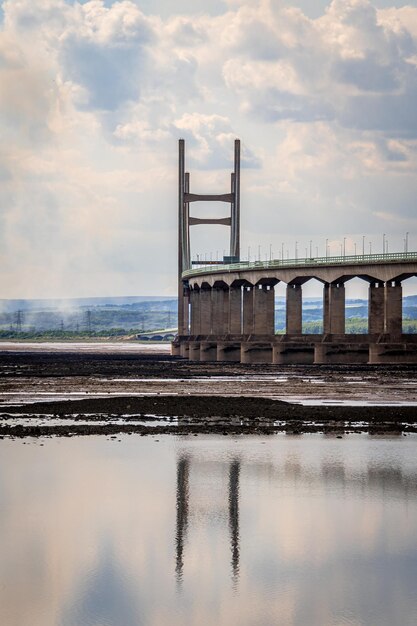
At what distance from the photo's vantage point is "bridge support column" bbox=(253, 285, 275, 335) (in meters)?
124

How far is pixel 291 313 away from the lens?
120 meters

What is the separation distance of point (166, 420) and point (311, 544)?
2293cm

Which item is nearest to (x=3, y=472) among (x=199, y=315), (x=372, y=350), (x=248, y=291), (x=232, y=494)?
(x=232, y=494)

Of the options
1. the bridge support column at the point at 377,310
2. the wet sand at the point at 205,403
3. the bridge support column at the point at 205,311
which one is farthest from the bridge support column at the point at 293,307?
the wet sand at the point at 205,403

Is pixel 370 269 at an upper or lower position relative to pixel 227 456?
upper

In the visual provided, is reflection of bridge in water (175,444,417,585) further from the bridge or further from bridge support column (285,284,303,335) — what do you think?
bridge support column (285,284,303,335)

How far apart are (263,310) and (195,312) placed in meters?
31.0

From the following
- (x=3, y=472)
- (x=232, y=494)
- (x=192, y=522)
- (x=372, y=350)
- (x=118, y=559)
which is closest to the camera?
(x=118, y=559)

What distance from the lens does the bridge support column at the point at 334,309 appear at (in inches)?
4370

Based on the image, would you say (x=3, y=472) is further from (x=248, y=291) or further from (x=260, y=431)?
(x=248, y=291)

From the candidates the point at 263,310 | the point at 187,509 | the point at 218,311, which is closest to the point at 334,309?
the point at 263,310

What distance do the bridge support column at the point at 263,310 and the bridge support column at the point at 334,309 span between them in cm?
1019

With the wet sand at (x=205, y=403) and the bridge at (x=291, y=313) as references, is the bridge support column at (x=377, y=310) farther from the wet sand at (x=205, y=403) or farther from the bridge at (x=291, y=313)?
the wet sand at (x=205, y=403)

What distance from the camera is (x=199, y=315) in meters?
152
